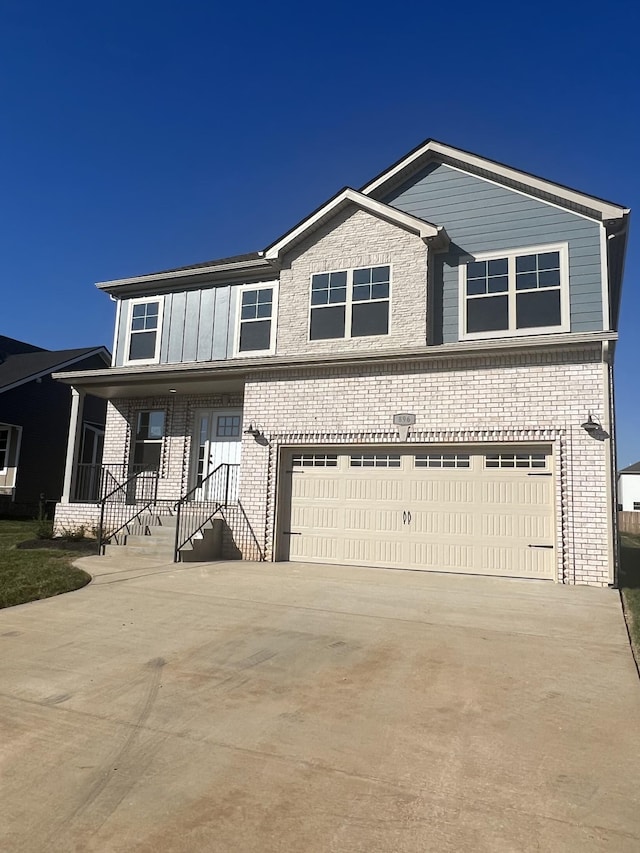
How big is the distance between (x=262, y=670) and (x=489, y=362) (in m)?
7.62

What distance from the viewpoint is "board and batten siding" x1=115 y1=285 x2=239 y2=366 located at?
1395 centimetres

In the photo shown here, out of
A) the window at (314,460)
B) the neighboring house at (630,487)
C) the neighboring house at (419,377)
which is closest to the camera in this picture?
the neighboring house at (419,377)

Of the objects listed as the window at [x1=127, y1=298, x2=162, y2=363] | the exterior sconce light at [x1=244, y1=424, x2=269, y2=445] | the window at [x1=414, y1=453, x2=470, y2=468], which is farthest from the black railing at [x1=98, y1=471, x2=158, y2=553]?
the window at [x1=414, y1=453, x2=470, y2=468]

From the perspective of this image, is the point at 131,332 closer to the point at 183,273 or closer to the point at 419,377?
the point at 183,273

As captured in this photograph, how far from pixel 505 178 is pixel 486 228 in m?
1.06

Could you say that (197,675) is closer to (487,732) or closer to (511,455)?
(487,732)

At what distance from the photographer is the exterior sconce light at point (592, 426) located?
9.71 metres

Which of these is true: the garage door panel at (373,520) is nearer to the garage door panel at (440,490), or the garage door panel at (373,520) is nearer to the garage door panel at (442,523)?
the garage door panel at (442,523)

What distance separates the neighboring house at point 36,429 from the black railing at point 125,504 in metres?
8.67

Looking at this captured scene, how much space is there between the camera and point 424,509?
11.0 metres

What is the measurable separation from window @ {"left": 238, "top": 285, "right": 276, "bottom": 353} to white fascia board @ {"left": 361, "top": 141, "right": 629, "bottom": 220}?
129 inches

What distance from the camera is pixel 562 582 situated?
9.68m

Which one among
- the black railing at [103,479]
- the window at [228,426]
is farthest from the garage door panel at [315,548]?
the black railing at [103,479]

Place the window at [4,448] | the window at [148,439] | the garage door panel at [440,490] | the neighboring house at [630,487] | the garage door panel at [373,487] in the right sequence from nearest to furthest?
the garage door panel at [440,490]
the garage door panel at [373,487]
the window at [148,439]
the window at [4,448]
the neighboring house at [630,487]
